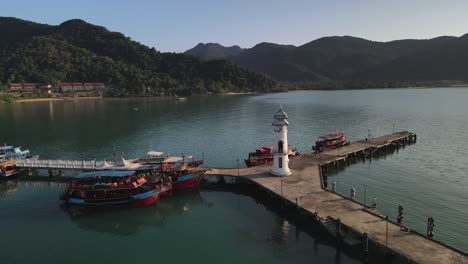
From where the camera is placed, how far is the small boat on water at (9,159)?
5353 cm

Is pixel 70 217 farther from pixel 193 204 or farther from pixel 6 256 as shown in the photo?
pixel 193 204

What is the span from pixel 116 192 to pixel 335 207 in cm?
2416

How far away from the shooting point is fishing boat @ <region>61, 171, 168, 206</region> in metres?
42.3

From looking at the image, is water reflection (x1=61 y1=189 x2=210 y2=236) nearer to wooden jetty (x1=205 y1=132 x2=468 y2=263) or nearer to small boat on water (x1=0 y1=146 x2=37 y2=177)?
wooden jetty (x1=205 y1=132 x2=468 y2=263)

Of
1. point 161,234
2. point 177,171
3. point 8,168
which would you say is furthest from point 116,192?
point 8,168

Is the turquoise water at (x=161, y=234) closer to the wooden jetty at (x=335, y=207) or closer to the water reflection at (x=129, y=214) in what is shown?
the water reflection at (x=129, y=214)

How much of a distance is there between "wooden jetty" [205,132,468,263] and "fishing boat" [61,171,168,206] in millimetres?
8920

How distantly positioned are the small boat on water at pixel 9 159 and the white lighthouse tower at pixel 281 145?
38.0 meters

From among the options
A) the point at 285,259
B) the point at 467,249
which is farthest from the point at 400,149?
the point at 285,259

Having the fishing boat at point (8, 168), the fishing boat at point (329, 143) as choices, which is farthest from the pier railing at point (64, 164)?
the fishing boat at point (329, 143)

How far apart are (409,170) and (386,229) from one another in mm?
28954

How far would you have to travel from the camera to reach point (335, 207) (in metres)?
35.7

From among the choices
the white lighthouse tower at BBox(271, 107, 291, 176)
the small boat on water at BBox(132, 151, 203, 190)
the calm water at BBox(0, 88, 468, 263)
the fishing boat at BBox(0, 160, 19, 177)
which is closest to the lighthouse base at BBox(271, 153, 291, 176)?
the white lighthouse tower at BBox(271, 107, 291, 176)

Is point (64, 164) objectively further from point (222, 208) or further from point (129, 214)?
point (222, 208)
